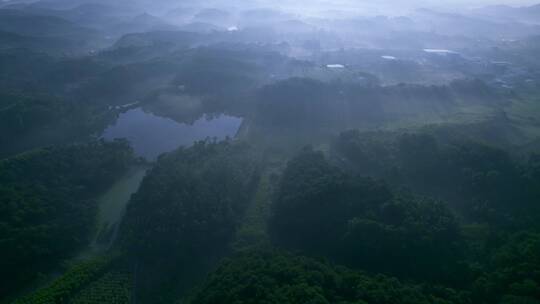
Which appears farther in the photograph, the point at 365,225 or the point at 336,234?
the point at 336,234

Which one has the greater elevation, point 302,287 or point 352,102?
point 352,102

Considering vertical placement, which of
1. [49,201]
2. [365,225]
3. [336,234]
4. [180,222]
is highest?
[365,225]

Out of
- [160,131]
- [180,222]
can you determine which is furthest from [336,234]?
[160,131]

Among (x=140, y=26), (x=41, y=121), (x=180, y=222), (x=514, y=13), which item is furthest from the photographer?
(x=514, y=13)

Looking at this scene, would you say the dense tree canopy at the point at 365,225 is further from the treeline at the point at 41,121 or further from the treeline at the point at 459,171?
the treeline at the point at 41,121

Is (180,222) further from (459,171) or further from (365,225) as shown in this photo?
(459,171)

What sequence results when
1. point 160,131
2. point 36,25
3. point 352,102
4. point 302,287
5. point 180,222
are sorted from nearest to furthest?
point 302,287, point 180,222, point 160,131, point 352,102, point 36,25

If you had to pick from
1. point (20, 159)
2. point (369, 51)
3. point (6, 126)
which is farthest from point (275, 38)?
point (20, 159)
